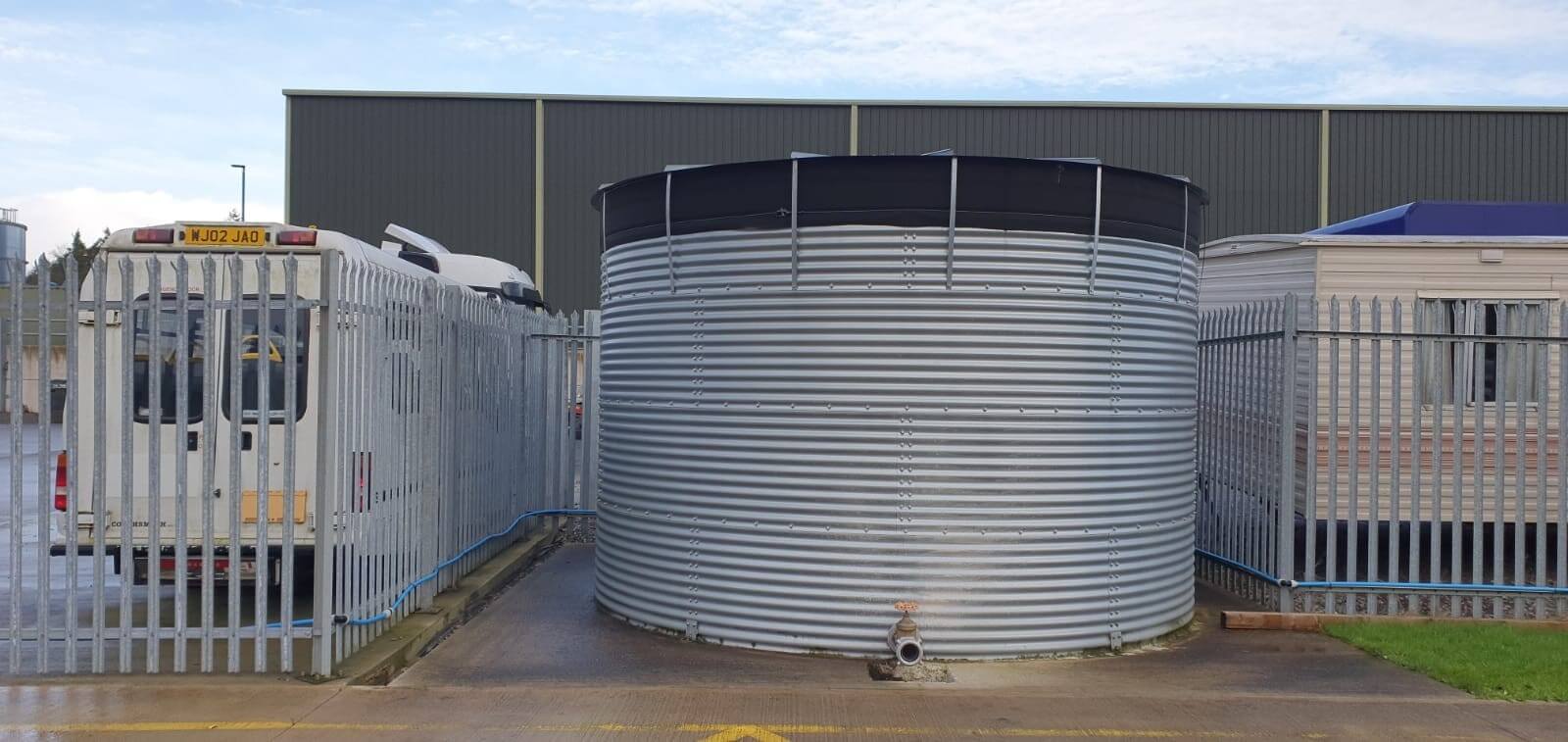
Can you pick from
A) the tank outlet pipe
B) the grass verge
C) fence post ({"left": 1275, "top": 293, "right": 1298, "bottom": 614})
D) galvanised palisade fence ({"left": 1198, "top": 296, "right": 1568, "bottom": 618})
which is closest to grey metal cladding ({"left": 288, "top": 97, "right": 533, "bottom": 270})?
galvanised palisade fence ({"left": 1198, "top": 296, "right": 1568, "bottom": 618})

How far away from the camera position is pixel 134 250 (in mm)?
9055

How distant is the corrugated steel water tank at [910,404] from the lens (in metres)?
8.19

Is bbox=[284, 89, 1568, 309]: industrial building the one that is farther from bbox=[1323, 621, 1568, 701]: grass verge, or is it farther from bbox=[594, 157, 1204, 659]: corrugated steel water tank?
bbox=[594, 157, 1204, 659]: corrugated steel water tank

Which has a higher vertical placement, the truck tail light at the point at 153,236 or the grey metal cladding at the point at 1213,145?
the grey metal cladding at the point at 1213,145

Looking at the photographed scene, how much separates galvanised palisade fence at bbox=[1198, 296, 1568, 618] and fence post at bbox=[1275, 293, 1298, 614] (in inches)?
0.6

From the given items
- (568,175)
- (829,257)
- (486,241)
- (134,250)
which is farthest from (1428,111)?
A: (134,250)

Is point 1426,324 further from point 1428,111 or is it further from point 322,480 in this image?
point 1428,111

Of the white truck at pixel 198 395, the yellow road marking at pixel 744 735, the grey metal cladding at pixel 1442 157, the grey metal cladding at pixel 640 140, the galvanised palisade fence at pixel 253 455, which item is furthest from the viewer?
the grey metal cladding at pixel 640 140

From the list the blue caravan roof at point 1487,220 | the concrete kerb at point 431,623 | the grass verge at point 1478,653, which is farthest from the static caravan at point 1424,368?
the concrete kerb at point 431,623

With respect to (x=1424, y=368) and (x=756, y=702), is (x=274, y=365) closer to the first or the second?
(x=756, y=702)

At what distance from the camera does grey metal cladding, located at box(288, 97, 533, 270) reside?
27469mm

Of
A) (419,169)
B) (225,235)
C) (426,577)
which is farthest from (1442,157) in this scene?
(225,235)

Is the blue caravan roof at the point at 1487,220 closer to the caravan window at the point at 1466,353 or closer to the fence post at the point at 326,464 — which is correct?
the caravan window at the point at 1466,353

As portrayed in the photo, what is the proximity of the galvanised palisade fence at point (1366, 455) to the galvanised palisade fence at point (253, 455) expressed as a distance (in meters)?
6.19
